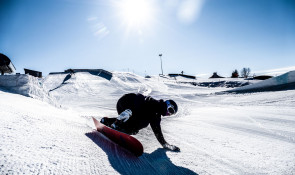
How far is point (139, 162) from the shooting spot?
1.98 meters

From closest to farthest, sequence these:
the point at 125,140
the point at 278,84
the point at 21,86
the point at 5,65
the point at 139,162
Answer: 1. the point at 139,162
2. the point at 125,140
3. the point at 21,86
4. the point at 5,65
5. the point at 278,84

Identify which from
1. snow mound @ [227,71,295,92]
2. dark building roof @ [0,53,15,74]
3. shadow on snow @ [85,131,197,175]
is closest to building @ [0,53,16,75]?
dark building roof @ [0,53,15,74]

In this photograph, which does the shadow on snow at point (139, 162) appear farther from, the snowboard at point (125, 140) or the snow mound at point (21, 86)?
the snow mound at point (21, 86)

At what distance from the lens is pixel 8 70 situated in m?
10.2

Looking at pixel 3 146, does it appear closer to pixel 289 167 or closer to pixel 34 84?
pixel 289 167

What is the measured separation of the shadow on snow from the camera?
1.79 metres

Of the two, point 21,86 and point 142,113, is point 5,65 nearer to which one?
point 21,86

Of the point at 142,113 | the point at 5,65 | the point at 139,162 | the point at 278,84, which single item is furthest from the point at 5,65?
the point at 278,84

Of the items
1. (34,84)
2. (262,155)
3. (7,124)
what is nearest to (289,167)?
(262,155)

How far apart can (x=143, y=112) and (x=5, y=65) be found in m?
11.6

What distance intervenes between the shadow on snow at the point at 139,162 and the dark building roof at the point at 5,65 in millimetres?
11323

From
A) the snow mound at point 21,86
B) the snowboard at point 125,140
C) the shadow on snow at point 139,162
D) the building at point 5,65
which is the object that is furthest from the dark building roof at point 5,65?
the shadow on snow at point 139,162

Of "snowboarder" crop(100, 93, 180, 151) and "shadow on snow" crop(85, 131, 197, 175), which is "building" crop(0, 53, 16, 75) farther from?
"shadow on snow" crop(85, 131, 197, 175)

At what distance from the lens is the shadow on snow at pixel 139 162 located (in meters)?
1.79
